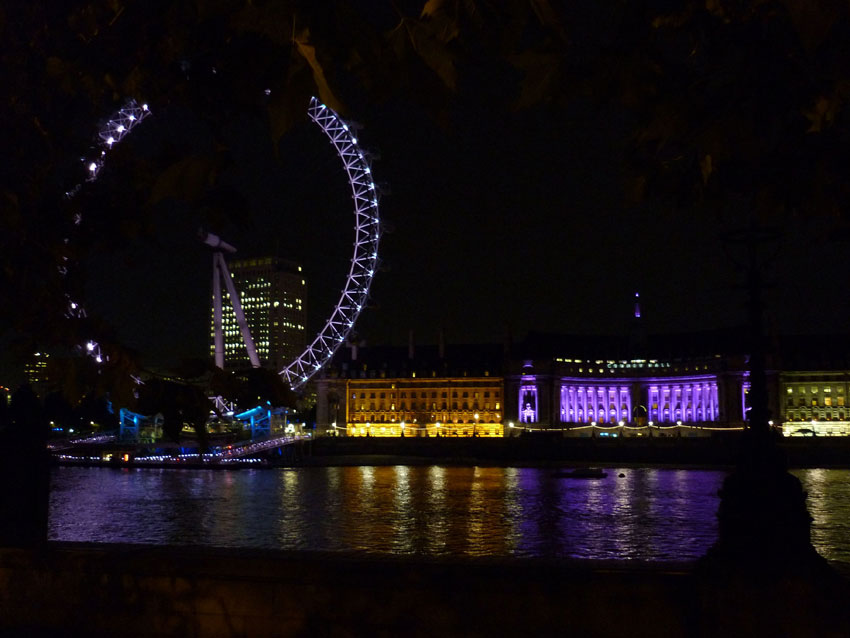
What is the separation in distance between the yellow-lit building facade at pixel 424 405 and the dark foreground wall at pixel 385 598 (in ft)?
431

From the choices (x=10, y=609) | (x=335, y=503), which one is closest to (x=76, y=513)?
(x=335, y=503)

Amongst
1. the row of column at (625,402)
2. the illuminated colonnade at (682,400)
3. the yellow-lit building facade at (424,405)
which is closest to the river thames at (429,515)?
the illuminated colonnade at (682,400)

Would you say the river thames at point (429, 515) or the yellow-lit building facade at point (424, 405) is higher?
the yellow-lit building facade at point (424, 405)

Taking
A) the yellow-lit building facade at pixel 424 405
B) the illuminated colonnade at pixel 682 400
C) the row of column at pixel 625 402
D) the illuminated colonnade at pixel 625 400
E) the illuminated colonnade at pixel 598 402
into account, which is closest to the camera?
the illuminated colonnade at pixel 682 400

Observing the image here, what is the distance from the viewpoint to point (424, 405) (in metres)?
143

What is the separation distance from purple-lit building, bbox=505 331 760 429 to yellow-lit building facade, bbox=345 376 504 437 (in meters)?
3.94

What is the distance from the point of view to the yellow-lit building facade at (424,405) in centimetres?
14062

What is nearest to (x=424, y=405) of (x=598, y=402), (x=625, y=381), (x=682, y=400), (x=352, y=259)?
(x=598, y=402)

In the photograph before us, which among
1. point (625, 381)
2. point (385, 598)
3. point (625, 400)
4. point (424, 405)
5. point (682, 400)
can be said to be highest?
point (625, 381)

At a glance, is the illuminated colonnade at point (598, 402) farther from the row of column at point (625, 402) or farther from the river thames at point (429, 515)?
the river thames at point (429, 515)

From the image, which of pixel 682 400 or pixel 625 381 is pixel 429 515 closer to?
pixel 625 381

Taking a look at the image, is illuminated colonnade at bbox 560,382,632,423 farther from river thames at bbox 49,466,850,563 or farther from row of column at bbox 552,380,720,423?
river thames at bbox 49,466,850,563

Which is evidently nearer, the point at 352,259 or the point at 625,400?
the point at 352,259

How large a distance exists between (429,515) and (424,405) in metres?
109
